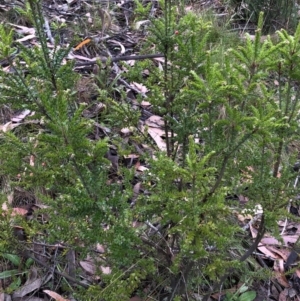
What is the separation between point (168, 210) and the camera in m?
1.43

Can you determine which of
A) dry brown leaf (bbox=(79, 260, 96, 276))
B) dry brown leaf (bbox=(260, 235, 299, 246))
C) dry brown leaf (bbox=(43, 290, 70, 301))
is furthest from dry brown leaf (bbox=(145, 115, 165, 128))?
dry brown leaf (bbox=(43, 290, 70, 301))

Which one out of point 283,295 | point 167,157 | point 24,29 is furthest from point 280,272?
point 24,29

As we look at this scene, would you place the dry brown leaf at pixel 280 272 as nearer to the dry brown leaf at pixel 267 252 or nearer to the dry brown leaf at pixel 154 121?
the dry brown leaf at pixel 267 252

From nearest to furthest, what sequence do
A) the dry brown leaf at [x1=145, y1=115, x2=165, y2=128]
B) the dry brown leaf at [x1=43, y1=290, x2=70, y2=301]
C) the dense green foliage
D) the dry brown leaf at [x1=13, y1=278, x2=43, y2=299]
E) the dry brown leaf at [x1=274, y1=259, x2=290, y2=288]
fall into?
the dense green foliage
the dry brown leaf at [x1=43, y1=290, x2=70, y2=301]
the dry brown leaf at [x1=13, y1=278, x2=43, y2=299]
the dry brown leaf at [x1=274, y1=259, x2=290, y2=288]
the dry brown leaf at [x1=145, y1=115, x2=165, y2=128]

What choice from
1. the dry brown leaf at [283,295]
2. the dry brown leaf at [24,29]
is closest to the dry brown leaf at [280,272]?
the dry brown leaf at [283,295]

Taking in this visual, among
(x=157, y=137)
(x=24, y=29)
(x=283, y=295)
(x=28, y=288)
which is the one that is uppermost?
(x=24, y=29)

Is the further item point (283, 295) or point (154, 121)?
point (154, 121)

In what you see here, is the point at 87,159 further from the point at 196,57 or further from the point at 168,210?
the point at 196,57

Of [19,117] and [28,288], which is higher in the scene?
[19,117]

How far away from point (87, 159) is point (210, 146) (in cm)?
45

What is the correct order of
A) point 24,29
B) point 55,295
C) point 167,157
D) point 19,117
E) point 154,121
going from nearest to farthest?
point 167,157 → point 55,295 → point 19,117 → point 154,121 → point 24,29

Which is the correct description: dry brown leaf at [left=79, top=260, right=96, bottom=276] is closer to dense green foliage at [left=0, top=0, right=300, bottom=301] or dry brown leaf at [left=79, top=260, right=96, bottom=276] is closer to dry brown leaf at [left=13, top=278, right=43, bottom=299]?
dry brown leaf at [left=13, top=278, right=43, bottom=299]

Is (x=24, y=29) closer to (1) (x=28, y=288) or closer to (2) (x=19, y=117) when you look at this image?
(2) (x=19, y=117)

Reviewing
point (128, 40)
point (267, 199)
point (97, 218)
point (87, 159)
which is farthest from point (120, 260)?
point (128, 40)
